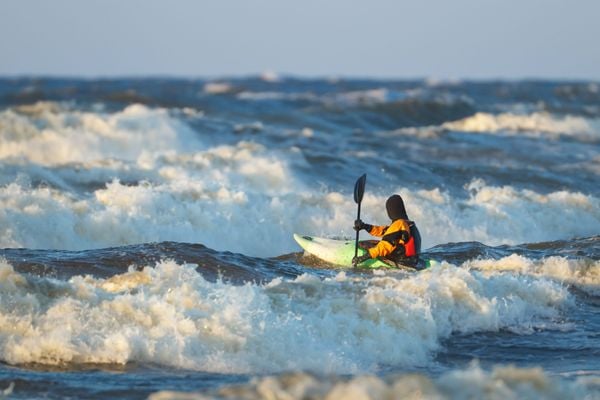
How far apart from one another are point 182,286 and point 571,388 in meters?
3.61

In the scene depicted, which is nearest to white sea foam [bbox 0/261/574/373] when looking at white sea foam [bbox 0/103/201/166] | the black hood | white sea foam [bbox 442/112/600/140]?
the black hood

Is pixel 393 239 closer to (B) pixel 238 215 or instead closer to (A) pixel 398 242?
(A) pixel 398 242

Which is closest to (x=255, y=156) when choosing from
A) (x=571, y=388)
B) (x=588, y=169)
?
(x=588, y=169)

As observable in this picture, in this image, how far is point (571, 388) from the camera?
7789mm

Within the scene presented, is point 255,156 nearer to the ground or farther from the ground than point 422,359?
farther from the ground

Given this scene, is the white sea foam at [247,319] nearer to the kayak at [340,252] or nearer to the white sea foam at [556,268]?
the kayak at [340,252]

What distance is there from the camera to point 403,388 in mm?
7141

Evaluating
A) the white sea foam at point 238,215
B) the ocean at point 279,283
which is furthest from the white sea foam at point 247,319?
the white sea foam at point 238,215

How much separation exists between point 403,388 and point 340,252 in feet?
19.6

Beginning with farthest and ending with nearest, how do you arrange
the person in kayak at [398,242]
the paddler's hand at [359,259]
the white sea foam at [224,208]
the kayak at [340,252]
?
the white sea foam at [224,208] → the paddler's hand at [359,259] → the kayak at [340,252] → the person in kayak at [398,242]

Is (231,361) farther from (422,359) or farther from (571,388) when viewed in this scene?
(571,388)

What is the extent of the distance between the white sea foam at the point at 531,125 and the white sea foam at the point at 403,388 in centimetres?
3066

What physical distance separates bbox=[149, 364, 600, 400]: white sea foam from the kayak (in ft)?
14.9

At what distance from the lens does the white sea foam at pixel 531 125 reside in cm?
3878
